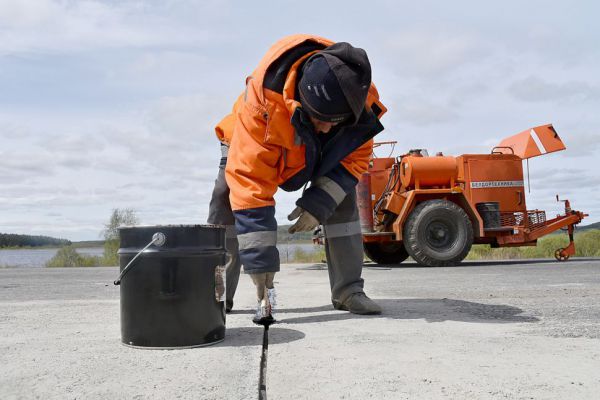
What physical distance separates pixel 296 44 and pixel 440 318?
1.62 metres

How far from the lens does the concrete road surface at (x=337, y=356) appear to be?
64.3 inches

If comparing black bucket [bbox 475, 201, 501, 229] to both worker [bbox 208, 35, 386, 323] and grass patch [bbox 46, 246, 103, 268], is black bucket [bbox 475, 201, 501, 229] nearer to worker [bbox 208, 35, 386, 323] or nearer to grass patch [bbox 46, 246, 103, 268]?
worker [bbox 208, 35, 386, 323]

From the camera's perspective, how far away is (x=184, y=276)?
2.30m

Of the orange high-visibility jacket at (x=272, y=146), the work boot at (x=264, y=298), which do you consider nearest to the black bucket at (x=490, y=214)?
the orange high-visibility jacket at (x=272, y=146)

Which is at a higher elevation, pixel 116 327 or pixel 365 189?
pixel 365 189

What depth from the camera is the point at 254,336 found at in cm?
249

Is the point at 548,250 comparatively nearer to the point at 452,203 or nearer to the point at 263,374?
the point at 452,203

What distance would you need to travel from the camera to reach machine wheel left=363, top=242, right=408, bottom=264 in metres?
10.2

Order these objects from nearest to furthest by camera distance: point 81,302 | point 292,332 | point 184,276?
1. point 184,276
2. point 292,332
3. point 81,302

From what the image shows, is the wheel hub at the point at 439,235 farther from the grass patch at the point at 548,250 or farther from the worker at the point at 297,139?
the worker at the point at 297,139

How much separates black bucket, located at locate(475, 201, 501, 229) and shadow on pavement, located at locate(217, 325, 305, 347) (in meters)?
7.04

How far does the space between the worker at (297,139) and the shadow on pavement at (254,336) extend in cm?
17

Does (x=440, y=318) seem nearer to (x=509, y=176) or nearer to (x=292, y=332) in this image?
(x=292, y=332)

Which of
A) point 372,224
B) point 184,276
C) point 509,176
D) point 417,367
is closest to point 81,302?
point 184,276
